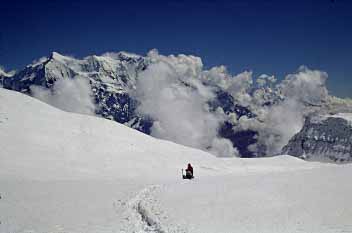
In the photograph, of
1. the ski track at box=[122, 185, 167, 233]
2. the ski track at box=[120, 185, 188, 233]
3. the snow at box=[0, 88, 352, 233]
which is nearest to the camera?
the ski track at box=[120, 185, 188, 233]

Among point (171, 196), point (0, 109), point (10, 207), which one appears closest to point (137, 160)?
point (0, 109)

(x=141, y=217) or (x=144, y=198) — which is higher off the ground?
(x=144, y=198)

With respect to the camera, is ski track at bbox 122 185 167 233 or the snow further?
the snow

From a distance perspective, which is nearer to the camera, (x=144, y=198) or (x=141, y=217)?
(x=141, y=217)

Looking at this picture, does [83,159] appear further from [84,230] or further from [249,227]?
[249,227]

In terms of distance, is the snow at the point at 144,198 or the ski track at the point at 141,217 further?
the snow at the point at 144,198

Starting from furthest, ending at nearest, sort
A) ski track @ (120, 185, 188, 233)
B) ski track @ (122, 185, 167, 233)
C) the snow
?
the snow, ski track @ (122, 185, 167, 233), ski track @ (120, 185, 188, 233)

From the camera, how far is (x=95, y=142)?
62031 millimetres

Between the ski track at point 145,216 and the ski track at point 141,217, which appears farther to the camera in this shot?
the ski track at point 141,217

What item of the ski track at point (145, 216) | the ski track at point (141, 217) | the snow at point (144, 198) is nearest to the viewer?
the ski track at point (145, 216)

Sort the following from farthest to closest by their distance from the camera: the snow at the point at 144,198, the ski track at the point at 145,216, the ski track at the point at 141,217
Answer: the snow at the point at 144,198, the ski track at the point at 141,217, the ski track at the point at 145,216

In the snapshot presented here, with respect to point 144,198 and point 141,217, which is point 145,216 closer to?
point 141,217

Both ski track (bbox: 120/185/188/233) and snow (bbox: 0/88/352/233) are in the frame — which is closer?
ski track (bbox: 120/185/188/233)

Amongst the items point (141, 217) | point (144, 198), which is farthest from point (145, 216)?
point (144, 198)
